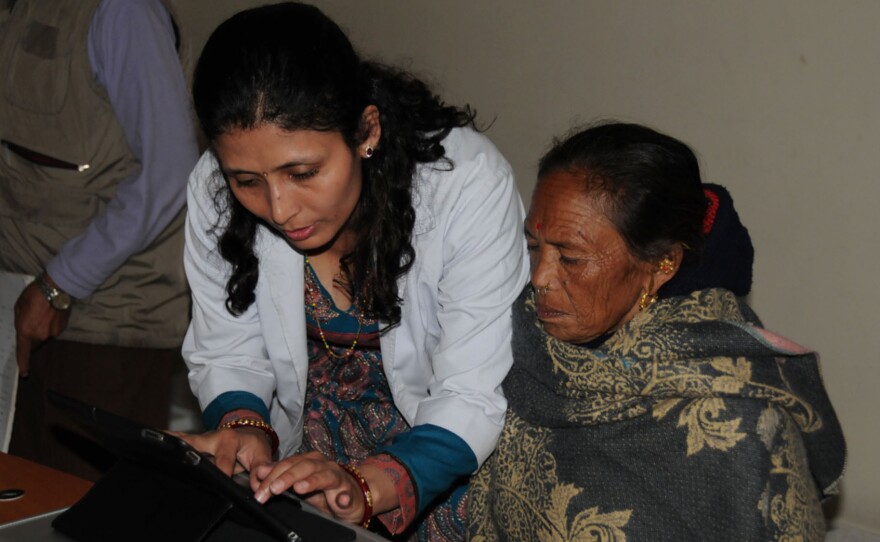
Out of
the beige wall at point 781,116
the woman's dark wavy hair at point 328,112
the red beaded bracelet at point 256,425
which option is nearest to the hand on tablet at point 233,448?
the red beaded bracelet at point 256,425

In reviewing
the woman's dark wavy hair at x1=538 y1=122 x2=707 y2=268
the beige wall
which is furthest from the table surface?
the beige wall

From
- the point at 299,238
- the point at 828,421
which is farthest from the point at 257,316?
the point at 828,421

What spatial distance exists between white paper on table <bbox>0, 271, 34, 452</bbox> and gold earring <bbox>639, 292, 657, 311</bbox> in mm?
1415

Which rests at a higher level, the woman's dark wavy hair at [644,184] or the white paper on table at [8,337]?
the woman's dark wavy hair at [644,184]

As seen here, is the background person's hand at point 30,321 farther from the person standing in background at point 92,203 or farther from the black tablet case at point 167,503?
the black tablet case at point 167,503

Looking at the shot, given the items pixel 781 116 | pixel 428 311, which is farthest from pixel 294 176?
pixel 781 116

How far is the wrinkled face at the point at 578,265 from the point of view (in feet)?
5.70

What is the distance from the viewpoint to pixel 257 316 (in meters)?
1.98

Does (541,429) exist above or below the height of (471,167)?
below

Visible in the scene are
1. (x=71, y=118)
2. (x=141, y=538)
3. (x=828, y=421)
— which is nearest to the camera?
(x=141, y=538)

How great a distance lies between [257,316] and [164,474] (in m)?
0.59

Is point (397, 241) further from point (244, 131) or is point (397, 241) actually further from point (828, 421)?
point (828, 421)

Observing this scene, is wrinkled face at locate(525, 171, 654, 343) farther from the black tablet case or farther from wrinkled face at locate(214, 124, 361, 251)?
the black tablet case

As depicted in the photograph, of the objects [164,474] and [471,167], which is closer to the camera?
[164,474]
